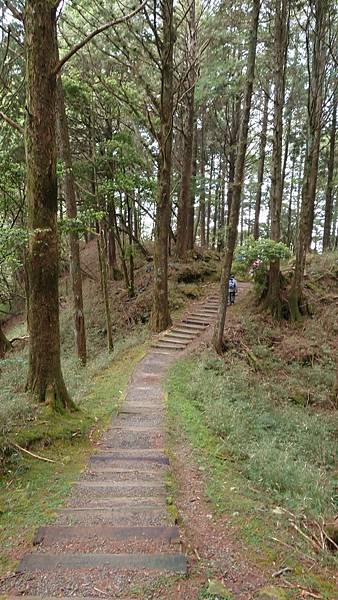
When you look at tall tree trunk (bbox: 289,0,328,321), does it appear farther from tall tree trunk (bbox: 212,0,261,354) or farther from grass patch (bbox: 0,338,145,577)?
grass patch (bbox: 0,338,145,577)

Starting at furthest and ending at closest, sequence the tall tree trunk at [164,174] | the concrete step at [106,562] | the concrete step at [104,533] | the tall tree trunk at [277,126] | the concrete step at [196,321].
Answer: the concrete step at [196,321] < the tall tree trunk at [277,126] < the tall tree trunk at [164,174] < the concrete step at [104,533] < the concrete step at [106,562]

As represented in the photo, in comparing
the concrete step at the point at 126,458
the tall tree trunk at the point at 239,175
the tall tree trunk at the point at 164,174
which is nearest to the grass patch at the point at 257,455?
the concrete step at the point at 126,458

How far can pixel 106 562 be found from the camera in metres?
3.08

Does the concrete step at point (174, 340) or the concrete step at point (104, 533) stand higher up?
the concrete step at point (174, 340)

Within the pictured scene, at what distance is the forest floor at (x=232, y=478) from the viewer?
3123 millimetres

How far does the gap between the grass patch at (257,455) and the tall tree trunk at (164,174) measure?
11.0 ft

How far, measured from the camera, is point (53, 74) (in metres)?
5.49

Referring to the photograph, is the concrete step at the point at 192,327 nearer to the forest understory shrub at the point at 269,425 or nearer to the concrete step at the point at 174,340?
the concrete step at the point at 174,340

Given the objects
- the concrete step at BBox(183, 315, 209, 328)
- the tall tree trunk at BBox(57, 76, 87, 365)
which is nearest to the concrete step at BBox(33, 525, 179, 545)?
the tall tree trunk at BBox(57, 76, 87, 365)

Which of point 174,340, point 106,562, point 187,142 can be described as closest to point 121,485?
point 106,562

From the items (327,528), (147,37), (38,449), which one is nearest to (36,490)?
(38,449)

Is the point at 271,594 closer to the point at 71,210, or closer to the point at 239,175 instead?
the point at 239,175

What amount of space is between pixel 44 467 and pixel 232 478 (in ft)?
7.81

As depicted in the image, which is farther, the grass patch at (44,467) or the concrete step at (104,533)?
the grass patch at (44,467)
